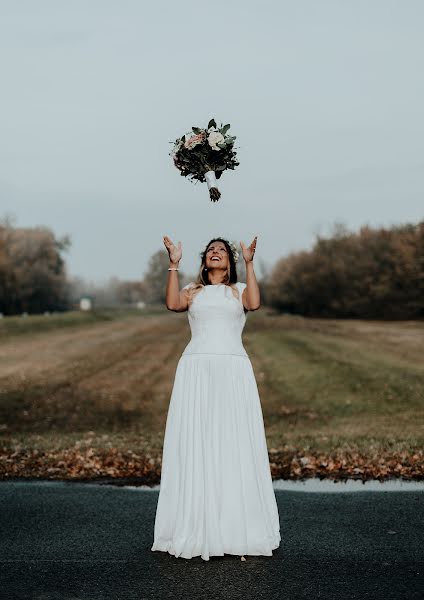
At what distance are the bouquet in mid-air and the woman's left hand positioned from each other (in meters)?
0.93

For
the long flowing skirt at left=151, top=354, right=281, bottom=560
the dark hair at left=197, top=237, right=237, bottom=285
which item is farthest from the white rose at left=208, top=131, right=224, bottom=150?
the long flowing skirt at left=151, top=354, right=281, bottom=560

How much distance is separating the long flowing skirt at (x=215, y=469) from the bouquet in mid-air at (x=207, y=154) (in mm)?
1801

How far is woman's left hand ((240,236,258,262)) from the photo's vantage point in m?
6.70

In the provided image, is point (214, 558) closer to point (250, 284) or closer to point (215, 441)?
point (215, 441)

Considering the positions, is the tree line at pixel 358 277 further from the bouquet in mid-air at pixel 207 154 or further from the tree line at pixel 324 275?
the bouquet in mid-air at pixel 207 154

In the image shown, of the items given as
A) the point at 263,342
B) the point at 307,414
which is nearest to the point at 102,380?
the point at 307,414

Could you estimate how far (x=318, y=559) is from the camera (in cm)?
664

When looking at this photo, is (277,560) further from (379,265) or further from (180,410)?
(379,265)

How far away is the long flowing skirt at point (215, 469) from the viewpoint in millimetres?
6586

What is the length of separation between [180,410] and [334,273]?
250 ft

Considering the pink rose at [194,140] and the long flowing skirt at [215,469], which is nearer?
the long flowing skirt at [215,469]

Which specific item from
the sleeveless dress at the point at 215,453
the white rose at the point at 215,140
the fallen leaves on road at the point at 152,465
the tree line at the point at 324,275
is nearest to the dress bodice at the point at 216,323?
the sleeveless dress at the point at 215,453

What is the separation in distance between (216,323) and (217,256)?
1.94 ft

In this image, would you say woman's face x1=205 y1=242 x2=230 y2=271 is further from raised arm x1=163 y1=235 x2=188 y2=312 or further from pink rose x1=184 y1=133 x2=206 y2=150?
pink rose x1=184 y1=133 x2=206 y2=150
